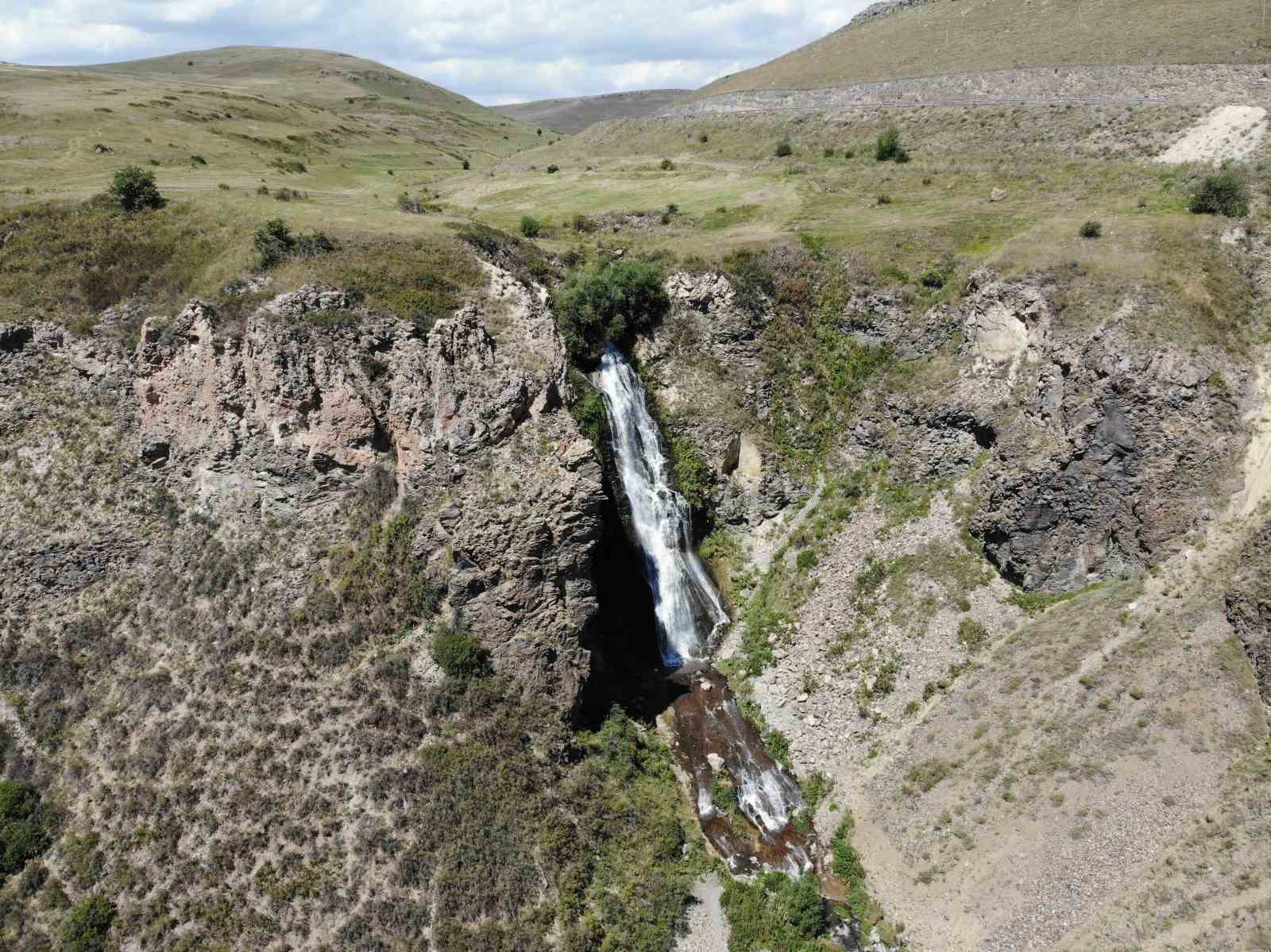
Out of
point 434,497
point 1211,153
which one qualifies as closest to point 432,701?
point 434,497

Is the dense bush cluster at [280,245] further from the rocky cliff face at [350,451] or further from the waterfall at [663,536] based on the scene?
the waterfall at [663,536]

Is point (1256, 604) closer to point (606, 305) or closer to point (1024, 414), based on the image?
point (1024, 414)

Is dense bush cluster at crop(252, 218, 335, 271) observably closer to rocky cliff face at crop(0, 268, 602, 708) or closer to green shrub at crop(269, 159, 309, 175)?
rocky cliff face at crop(0, 268, 602, 708)

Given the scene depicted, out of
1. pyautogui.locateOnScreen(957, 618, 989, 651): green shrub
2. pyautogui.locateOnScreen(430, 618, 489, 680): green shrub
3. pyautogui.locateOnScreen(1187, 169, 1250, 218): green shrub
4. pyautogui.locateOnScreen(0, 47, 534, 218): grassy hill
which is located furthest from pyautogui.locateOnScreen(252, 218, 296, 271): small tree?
pyautogui.locateOnScreen(1187, 169, 1250, 218): green shrub

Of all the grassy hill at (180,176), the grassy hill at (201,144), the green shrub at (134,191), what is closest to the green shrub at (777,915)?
the grassy hill at (180,176)

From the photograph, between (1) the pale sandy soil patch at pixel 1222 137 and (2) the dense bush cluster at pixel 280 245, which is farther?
(1) the pale sandy soil patch at pixel 1222 137
